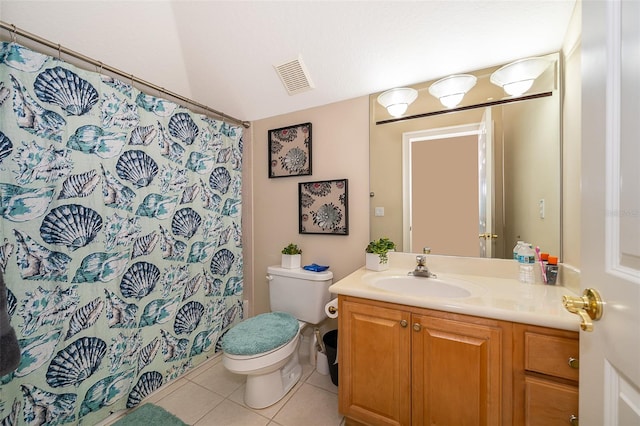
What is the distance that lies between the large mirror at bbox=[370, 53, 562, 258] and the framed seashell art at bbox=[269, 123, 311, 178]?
1.78 feet

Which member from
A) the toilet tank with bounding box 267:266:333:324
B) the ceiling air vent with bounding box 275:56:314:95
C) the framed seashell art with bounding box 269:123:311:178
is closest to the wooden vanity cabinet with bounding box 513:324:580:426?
the toilet tank with bounding box 267:266:333:324

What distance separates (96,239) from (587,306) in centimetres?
199

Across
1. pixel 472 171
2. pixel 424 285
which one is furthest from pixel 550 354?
pixel 472 171

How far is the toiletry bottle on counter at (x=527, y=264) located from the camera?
1.24 m

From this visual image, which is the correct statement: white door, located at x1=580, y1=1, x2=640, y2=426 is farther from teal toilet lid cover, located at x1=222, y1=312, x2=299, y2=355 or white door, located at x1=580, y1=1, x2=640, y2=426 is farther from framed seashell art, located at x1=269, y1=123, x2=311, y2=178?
framed seashell art, located at x1=269, y1=123, x2=311, y2=178

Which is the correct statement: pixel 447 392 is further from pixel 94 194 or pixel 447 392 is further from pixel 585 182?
pixel 94 194

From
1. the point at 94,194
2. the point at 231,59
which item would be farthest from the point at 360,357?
the point at 231,59

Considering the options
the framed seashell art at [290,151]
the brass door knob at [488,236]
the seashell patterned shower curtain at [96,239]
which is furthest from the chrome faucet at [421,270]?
the seashell patterned shower curtain at [96,239]

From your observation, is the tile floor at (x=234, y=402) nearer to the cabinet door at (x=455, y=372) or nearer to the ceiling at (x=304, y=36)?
the cabinet door at (x=455, y=372)

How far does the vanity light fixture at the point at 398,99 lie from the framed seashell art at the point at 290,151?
0.62 meters

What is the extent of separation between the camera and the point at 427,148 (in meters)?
1.57

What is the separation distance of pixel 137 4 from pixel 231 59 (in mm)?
539

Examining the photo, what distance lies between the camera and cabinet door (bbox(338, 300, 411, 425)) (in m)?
1.11

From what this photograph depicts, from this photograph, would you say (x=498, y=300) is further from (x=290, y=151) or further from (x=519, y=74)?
(x=290, y=151)
